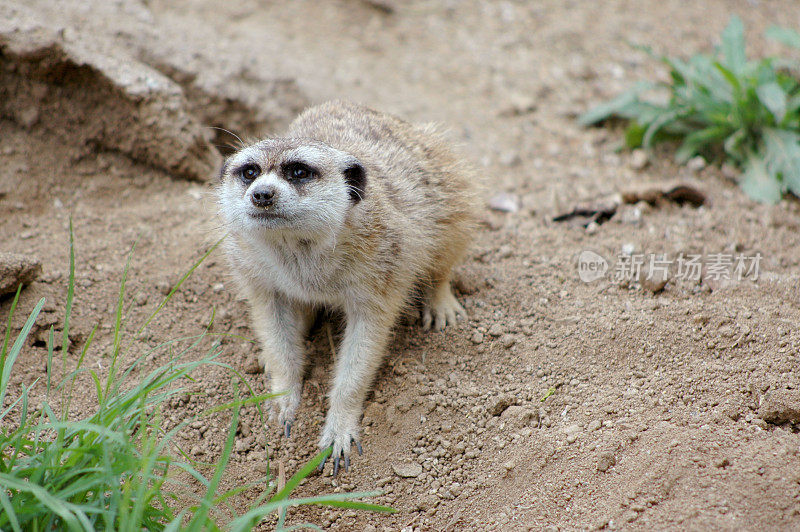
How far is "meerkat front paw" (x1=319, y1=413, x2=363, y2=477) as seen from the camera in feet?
11.5

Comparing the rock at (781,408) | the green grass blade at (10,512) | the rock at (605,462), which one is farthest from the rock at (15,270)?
the rock at (781,408)

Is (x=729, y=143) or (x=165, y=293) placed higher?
(x=729, y=143)

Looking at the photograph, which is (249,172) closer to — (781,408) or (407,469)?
(407,469)

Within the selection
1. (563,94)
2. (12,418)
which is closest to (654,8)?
(563,94)

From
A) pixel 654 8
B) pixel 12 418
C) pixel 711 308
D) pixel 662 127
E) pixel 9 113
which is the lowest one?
pixel 12 418

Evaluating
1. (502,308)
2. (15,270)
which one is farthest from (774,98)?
(15,270)

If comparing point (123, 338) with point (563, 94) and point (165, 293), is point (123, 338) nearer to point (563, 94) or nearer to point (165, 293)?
point (165, 293)

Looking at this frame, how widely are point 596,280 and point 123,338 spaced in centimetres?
296

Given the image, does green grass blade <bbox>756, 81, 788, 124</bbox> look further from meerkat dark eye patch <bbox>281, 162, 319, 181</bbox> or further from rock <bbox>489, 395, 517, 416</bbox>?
meerkat dark eye patch <bbox>281, 162, 319, 181</bbox>

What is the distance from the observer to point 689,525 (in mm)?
2711

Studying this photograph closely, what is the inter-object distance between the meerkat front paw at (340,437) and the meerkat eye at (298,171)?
133cm

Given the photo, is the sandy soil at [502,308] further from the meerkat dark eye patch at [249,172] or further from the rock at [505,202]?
the meerkat dark eye patch at [249,172]

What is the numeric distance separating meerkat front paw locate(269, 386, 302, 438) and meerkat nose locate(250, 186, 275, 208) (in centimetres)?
116

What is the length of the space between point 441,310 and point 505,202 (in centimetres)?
155
